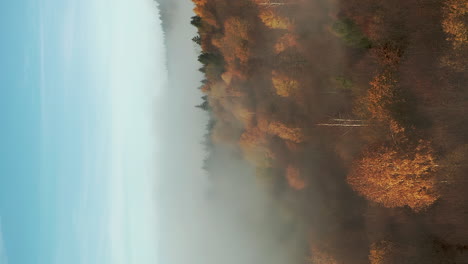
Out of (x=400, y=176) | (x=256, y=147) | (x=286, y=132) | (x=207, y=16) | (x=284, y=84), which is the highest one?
(x=207, y=16)

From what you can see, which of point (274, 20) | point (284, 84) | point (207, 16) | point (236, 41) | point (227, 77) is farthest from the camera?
point (207, 16)

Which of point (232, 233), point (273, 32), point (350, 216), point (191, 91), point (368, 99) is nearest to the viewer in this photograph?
point (368, 99)

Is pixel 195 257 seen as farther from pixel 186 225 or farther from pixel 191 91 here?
pixel 191 91

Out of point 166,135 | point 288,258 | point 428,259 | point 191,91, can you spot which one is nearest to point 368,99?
point 428,259

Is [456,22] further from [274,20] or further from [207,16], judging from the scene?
[207,16]

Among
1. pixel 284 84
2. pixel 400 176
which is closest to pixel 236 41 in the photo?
pixel 284 84

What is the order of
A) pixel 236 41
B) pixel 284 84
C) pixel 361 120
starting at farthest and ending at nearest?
Result: pixel 236 41
pixel 284 84
pixel 361 120

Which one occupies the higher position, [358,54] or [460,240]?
[358,54]

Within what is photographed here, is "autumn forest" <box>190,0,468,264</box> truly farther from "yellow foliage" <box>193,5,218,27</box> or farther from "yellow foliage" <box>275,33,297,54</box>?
"yellow foliage" <box>193,5,218,27</box>
